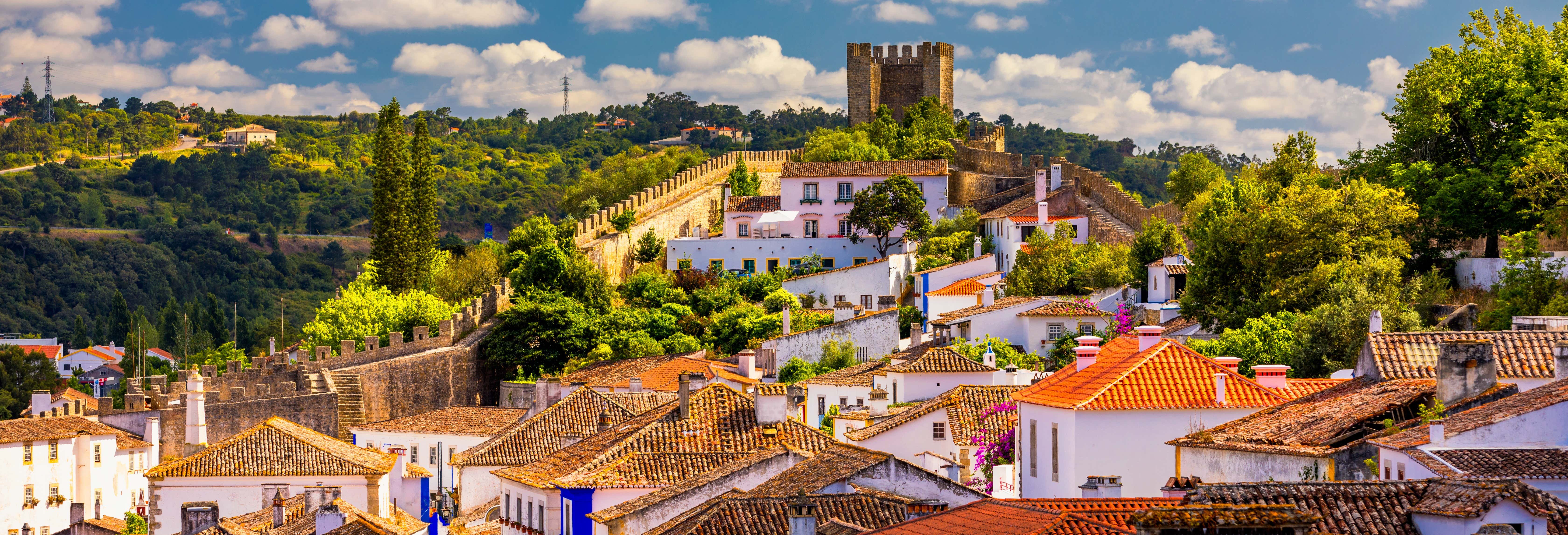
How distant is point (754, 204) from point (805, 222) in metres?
4.15

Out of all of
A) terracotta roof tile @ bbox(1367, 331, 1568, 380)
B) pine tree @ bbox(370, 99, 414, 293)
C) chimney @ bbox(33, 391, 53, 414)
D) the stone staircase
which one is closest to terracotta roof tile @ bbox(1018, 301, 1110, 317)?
terracotta roof tile @ bbox(1367, 331, 1568, 380)

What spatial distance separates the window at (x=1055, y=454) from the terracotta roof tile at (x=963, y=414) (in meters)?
5.01

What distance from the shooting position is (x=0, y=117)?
17562 cm

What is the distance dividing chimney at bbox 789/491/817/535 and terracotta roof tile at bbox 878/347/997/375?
16.2 metres

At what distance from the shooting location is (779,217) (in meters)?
63.3

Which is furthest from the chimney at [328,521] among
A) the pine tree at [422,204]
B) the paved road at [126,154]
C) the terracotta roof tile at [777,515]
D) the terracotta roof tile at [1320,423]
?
the paved road at [126,154]

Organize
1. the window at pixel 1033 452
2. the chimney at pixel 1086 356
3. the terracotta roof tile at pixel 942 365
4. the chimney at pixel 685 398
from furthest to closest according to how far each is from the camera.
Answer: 1. the terracotta roof tile at pixel 942 365
2. the chimney at pixel 685 398
3. the chimney at pixel 1086 356
4. the window at pixel 1033 452

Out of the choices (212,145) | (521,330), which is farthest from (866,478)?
(212,145)

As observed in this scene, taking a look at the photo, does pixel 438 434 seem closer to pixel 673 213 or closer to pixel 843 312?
pixel 843 312

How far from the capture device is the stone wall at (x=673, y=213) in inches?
2422

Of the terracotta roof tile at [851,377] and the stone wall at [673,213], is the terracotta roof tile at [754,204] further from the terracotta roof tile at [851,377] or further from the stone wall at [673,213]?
the terracotta roof tile at [851,377]

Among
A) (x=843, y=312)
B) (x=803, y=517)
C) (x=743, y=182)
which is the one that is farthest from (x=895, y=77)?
(x=803, y=517)

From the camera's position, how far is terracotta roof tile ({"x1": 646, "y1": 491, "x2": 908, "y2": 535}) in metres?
17.2

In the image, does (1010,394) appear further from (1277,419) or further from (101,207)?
(101,207)
